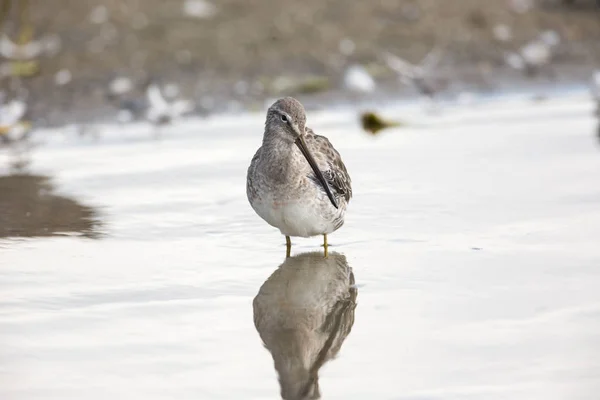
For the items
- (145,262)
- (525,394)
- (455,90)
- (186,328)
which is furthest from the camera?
(455,90)

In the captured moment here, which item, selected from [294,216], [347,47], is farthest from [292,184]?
[347,47]

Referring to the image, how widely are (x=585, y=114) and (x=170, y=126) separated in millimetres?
4320

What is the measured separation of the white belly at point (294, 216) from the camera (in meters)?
6.52

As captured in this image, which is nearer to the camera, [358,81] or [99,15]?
[358,81]

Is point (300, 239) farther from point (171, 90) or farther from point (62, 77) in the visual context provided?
point (62, 77)

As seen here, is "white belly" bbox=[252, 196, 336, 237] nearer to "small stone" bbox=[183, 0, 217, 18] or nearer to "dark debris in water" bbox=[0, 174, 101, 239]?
"dark debris in water" bbox=[0, 174, 101, 239]

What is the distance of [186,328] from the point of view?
522cm

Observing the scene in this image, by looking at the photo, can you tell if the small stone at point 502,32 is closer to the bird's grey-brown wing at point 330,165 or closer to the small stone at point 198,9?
the small stone at point 198,9

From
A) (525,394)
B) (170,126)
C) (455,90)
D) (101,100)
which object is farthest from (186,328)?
(455,90)

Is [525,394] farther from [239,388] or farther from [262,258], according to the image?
[262,258]

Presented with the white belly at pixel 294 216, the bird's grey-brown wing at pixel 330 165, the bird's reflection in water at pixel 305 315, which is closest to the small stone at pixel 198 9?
the bird's grey-brown wing at pixel 330 165

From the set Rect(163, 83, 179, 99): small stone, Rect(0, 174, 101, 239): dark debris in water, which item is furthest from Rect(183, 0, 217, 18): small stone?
Rect(0, 174, 101, 239): dark debris in water

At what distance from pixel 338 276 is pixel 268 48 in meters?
7.15

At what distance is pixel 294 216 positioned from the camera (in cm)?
652
